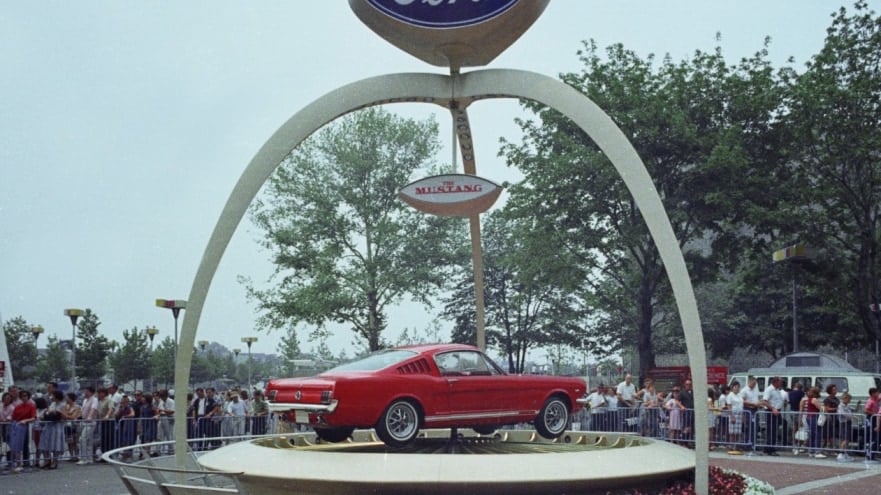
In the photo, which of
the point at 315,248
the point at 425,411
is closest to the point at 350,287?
the point at 315,248

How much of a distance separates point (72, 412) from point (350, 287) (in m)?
15.5

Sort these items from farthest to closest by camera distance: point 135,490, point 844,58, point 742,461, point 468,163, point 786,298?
1. point 786,298
2. point 844,58
3. point 742,461
4. point 468,163
5. point 135,490

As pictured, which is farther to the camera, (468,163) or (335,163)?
(335,163)

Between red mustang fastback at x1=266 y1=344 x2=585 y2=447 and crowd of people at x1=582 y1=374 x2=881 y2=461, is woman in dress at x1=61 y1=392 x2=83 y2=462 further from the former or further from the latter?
crowd of people at x1=582 y1=374 x2=881 y2=461

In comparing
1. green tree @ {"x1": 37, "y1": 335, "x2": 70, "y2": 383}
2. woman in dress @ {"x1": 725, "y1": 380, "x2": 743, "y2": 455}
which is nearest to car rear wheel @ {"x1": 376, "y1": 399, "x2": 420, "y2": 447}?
woman in dress @ {"x1": 725, "y1": 380, "x2": 743, "y2": 455}

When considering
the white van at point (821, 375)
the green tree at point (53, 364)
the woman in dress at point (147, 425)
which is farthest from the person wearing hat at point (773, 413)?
the green tree at point (53, 364)

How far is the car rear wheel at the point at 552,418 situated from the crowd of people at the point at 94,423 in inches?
396

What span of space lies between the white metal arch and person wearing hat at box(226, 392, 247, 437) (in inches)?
524

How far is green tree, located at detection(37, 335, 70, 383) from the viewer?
77312mm

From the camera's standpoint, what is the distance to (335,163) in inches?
1459

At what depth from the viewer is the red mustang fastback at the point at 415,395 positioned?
1193 centimetres

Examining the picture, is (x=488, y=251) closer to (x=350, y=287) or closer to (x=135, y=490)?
(x=350, y=287)

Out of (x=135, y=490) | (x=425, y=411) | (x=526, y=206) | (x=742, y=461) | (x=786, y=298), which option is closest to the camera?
(x=135, y=490)

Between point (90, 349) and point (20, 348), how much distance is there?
9157 mm
